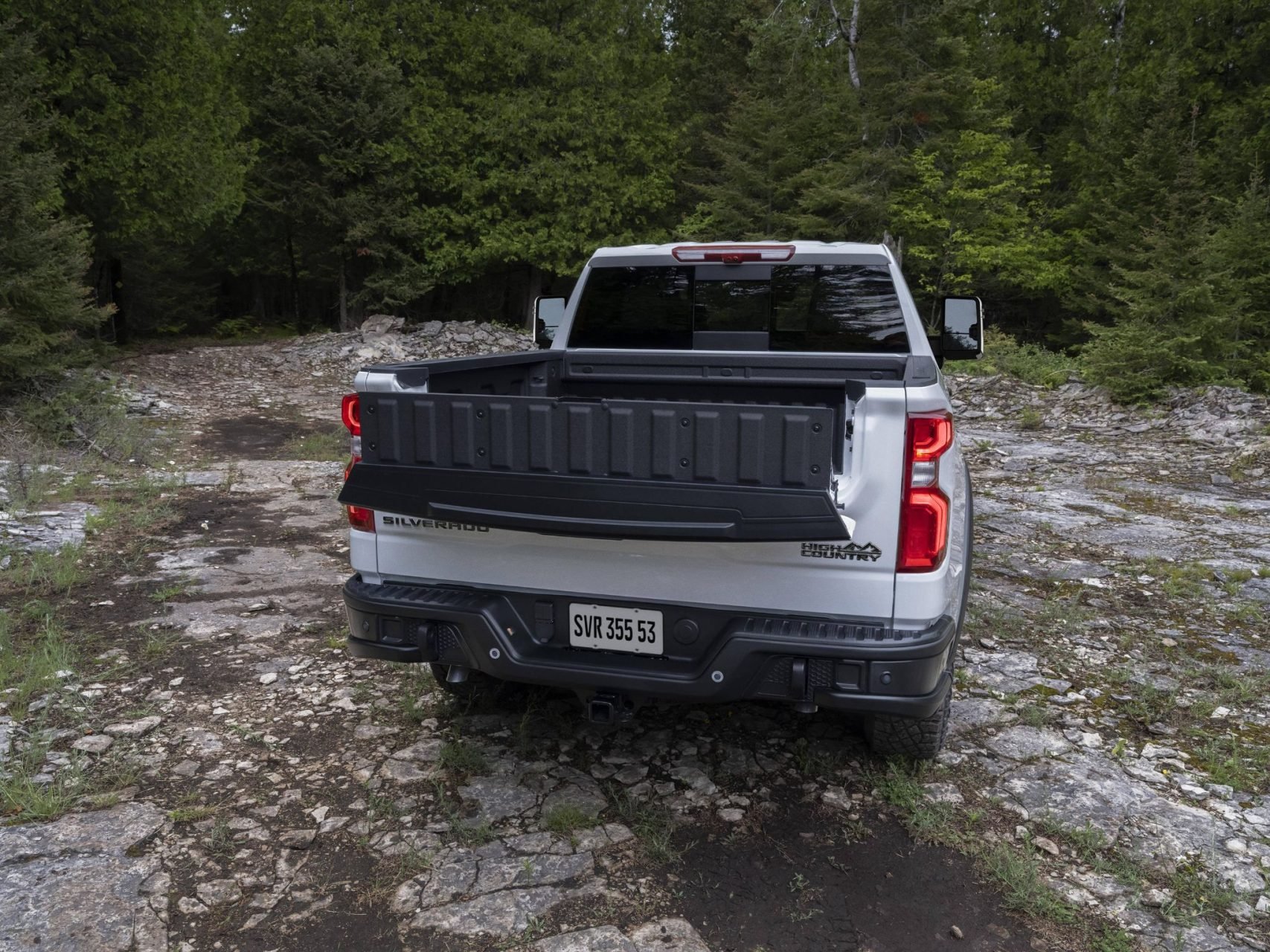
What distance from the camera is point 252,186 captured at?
27.1 metres

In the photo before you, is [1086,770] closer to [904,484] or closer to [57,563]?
[904,484]

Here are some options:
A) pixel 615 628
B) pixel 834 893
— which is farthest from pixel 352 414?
pixel 834 893

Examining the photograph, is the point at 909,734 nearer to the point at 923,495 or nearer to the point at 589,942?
the point at 923,495

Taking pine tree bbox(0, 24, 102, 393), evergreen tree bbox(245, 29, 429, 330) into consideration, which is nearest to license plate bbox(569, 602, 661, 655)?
pine tree bbox(0, 24, 102, 393)

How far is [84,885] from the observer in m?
2.74

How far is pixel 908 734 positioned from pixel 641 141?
2875 centimetres

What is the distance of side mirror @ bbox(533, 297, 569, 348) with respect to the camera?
602 cm

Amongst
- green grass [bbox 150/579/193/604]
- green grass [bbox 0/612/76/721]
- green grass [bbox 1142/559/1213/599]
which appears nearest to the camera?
green grass [bbox 0/612/76/721]

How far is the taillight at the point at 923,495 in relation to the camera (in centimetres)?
267

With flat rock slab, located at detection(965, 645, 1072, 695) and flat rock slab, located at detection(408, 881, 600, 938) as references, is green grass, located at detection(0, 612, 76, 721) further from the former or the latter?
flat rock slab, located at detection(965, 645, 1072, 695)

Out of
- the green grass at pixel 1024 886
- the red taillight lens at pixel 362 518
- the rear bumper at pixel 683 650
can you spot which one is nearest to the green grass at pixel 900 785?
the green grass at pixel 1024 886

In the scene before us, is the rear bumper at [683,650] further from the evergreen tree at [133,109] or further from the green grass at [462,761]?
the evergreen tree at [133,109]

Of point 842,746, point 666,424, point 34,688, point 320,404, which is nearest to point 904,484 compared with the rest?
point 666,424

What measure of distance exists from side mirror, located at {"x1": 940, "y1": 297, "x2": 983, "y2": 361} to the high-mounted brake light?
63.4 inches
